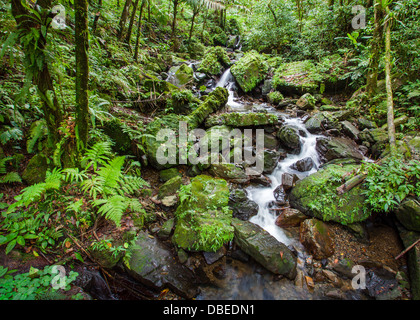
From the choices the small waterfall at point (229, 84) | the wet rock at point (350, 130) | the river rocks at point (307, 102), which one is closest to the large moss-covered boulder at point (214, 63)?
the small waterfall at point (229, 84)

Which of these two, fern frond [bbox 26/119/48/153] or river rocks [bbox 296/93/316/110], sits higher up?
river rocks [bbox 296/93/316/110]

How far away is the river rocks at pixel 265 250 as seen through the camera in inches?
128

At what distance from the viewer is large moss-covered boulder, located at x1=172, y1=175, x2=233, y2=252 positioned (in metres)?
3.31

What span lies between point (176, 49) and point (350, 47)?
999 centimetres

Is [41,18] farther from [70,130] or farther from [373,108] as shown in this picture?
[373,108]

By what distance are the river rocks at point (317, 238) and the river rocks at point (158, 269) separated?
7.62 ft

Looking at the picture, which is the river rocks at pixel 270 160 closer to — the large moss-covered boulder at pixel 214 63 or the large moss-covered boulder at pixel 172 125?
the large moss-covered boulder at pixel 172 125

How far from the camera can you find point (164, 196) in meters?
4.11

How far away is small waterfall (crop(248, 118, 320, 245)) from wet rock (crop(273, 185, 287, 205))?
0.09 m

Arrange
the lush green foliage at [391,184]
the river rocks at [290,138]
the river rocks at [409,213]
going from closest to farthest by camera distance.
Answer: the river rocks at [409,213] < the lush green foliage at [391,184] < the river rocks at [290,138]

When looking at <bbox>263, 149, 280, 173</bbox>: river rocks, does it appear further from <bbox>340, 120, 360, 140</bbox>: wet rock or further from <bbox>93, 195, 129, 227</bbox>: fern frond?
<bbox>93, 195, 129, 227</bbox>: fern frond

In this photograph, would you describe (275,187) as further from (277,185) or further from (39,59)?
(39,59)

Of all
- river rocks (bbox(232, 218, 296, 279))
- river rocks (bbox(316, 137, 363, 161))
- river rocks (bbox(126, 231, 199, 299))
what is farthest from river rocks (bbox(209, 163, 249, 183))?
river rocks (bbox(316, 137, 363, 161))
